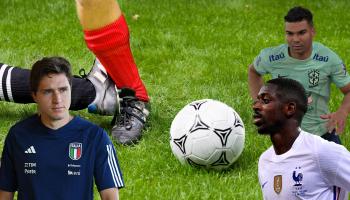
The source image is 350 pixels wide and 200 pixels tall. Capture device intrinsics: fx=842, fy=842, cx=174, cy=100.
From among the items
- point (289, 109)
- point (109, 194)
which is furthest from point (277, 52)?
point (109, 194)

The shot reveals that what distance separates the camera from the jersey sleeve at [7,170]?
11.7ft

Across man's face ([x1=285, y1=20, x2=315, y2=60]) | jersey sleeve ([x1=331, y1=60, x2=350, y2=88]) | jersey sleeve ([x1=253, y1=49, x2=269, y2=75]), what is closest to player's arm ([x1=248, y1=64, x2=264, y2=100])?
jersey sleeve ([x1=253, y1=49, x2=269, y2=75])

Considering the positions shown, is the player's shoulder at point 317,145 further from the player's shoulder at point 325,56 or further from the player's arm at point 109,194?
the player's shoulder at point 325,56

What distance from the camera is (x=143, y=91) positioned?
6.42 metres

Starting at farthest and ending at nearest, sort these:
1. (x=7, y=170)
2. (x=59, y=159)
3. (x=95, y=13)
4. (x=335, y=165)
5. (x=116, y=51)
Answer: (x=116, y=51) < (x=95, y=13) < (x=335, y=165) < (x=7, y=170) < (x=59, y=159)

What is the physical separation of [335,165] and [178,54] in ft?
15.6

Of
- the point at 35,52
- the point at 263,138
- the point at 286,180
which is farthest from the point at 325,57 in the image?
the point at 35,52

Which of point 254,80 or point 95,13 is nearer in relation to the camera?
point 254,80

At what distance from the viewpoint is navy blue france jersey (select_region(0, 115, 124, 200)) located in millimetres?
3479

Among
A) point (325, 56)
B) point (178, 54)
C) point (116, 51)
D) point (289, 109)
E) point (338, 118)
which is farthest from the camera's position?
point (178, 54)

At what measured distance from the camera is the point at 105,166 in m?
3.55

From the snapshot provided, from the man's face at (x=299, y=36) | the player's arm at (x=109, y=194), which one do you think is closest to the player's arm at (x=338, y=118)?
the man's face at (x=299, y=36)

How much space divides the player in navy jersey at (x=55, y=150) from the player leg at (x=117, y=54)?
2.44m

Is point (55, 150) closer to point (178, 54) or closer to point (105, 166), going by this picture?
point (105, 166)
